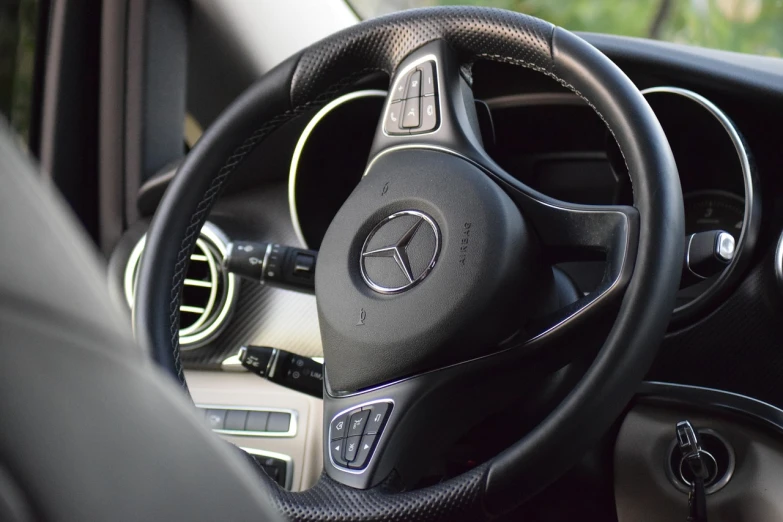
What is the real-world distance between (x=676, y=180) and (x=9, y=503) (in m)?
0.61

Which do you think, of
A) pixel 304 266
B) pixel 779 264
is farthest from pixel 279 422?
pixel 779 264

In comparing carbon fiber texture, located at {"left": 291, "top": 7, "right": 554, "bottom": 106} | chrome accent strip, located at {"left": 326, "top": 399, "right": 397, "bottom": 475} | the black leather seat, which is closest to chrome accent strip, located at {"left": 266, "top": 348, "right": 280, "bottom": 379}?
chrome accent strip, located at {"left": 326, "top": 399, "right": 397, "bottom": 475}

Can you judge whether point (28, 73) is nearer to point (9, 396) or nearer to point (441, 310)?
point (441, 310)

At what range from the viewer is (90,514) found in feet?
1.10

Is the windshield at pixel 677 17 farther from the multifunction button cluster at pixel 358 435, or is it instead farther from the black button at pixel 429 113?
the multifunction button cluster at pixel 358 435

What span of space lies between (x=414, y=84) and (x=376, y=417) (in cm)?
36

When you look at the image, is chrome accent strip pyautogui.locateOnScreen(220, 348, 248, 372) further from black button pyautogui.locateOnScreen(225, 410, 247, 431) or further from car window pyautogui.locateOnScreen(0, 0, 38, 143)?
car window pyautogui.locateOnScreen(0, 0, 38, 143)

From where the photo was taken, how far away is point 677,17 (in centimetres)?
135

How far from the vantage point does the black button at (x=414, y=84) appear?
36.1 inches

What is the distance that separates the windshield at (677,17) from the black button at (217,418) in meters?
0.63

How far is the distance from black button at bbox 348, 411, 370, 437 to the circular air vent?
52cm

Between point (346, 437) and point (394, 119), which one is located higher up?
point (394, 119)

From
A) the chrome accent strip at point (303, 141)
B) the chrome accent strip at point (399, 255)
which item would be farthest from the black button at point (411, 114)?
the chrome accent strip at point (303, 141)

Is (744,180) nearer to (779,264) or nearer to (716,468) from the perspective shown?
(779,264)
